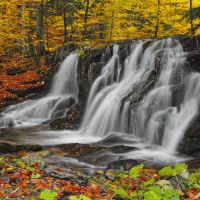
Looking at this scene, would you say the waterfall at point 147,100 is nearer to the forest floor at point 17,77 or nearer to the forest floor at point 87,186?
the forest floor at point 87,186

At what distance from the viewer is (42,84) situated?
15375 mm

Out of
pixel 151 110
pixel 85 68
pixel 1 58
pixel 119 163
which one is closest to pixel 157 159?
pixel 119 163

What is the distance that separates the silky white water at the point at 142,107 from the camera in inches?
318

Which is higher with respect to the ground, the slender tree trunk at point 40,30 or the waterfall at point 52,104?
the slender tree trunk at point 40,30

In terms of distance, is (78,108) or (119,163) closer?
(119,163)

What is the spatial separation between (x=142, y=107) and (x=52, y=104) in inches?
213

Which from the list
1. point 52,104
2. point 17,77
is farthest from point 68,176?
point 17,77

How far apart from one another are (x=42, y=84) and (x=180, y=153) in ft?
32.5

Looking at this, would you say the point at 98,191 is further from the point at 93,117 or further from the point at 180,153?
the point at 93,117

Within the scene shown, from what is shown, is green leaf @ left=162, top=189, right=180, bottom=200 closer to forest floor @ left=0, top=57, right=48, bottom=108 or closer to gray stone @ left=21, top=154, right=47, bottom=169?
gray stone @ left=21, top=154, right=47, bottom=169

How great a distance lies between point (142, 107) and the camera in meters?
8.99

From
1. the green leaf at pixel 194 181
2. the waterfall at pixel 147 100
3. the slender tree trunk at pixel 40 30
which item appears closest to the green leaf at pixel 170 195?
the green leaf at pixel 194 181

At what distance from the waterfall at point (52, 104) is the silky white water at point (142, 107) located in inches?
24.2

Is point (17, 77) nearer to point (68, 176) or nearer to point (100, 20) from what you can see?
point (100, 20)
